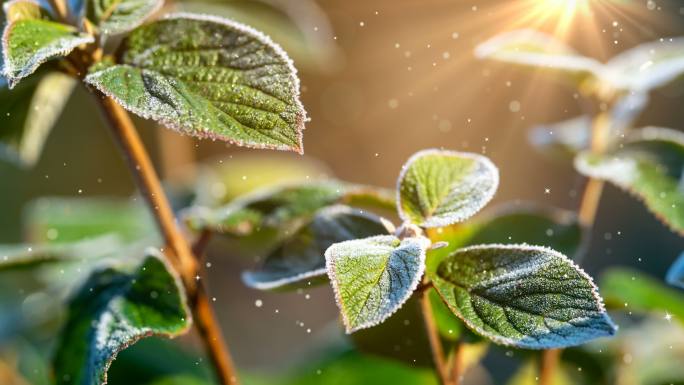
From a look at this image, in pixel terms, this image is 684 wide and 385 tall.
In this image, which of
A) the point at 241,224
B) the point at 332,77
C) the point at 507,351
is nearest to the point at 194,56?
the point at 241,224

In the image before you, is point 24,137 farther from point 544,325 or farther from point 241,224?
point 544,325

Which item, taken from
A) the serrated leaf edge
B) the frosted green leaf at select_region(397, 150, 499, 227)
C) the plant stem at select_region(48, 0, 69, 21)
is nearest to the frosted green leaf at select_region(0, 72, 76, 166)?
the plant stem at select_region(48, 0, 69, 21)

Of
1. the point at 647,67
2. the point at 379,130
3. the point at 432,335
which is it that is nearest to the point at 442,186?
the point at 432,335

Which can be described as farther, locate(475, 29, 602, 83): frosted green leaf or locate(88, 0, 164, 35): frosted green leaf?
locate(475, 29, 602, 83): frosted green leaf

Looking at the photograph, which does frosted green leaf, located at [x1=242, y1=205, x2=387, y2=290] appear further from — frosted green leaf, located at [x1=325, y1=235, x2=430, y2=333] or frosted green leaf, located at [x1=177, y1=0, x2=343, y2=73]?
frosted green leaf, located at [x1=177, y1=0, x2=343, y2=73]

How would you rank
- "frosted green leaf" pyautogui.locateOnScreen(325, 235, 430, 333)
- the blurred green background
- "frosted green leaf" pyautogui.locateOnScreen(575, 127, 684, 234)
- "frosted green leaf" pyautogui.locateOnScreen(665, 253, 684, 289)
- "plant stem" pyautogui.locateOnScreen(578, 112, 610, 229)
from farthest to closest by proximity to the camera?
the blurred green background
"plant stem" pyautogui.locateOnScreen(578, 112, 610, 229)
"frosted green leaf" pyautogui.locateOnScreen(575, 127, 684, 234)
"frosted green leaf" pyautogui.locateOnScreen(665, 253, 684, 289)
"frosted green leaf" pyautogui.locateOnScreen(325, 235, 430, 333)

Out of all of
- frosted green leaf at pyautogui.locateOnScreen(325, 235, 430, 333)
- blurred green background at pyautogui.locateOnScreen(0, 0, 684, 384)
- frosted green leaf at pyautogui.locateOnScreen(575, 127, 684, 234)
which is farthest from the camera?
blurred green background at pyautogui.locateOnScreen(0, 0, 684, 384)

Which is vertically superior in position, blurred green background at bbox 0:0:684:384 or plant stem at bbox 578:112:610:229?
plant stem at bbox 578:112:610:229
